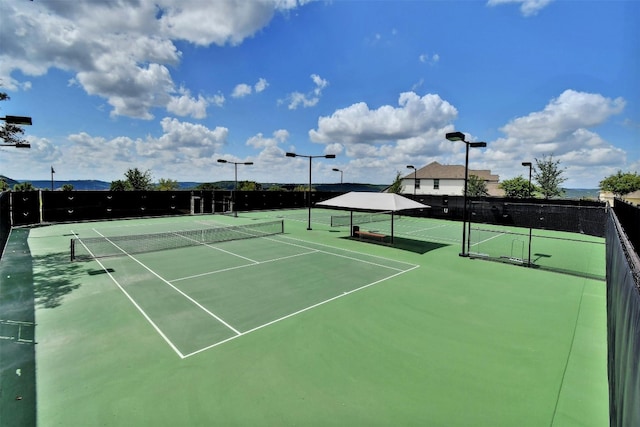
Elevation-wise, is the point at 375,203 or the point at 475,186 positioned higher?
the point at 475,186

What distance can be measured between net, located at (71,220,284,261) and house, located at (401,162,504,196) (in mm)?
50373

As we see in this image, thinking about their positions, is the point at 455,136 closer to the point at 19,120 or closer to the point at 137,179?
the point at 19,120

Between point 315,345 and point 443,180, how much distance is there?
2665 inches

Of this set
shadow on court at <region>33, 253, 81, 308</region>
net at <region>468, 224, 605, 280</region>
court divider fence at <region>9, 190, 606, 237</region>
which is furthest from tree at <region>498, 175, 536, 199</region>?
shadow on court at <region>33, 253, 81, 308</region>

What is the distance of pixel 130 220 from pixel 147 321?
85.5 feet

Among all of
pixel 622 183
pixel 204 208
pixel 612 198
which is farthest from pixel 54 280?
pixel 622 183

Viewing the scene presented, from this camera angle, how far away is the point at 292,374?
246 inches

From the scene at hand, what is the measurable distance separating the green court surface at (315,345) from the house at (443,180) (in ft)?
186

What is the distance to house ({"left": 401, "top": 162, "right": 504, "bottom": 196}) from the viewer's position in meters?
66.7

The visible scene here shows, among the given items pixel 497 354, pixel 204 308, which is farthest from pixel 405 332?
pixel 204 308

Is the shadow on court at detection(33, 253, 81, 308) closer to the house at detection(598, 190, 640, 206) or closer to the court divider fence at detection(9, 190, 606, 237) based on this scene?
the court divider fence at detection(9, 190, 606, 237)

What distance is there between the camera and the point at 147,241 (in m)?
19.5

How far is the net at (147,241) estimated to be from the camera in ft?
53.2

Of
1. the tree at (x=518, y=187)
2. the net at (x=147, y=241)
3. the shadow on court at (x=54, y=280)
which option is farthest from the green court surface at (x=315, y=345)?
the tree at (x=518, y=187)
